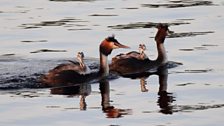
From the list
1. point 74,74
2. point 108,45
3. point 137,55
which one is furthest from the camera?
point 137,55

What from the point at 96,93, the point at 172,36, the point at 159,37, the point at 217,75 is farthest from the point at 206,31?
the point at 96,93

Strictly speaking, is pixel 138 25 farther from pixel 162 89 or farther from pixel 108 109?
pixel 108 109

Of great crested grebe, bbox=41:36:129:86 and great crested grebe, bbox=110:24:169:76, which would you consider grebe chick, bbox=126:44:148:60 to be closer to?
great crested grebe, bbox=110:24:169:76

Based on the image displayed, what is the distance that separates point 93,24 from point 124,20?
4.03ft

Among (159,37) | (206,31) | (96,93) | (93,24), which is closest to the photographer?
(96,93)

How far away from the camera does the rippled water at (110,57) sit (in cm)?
1883

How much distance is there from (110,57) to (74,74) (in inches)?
155

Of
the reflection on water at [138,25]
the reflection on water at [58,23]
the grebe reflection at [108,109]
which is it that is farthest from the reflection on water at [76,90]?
the reflection on water at [58,23]

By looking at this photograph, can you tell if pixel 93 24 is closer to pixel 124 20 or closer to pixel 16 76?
pixel 124 20

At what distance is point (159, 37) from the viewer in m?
26.9

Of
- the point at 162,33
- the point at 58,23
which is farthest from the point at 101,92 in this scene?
the point at 58,23

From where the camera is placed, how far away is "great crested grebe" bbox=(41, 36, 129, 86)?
22639 mm

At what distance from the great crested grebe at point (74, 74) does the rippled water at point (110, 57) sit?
317 millimetres

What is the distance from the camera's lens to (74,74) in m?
23.0
